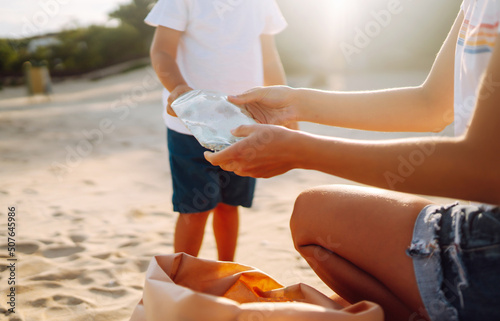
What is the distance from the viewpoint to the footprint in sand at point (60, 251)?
251 cm

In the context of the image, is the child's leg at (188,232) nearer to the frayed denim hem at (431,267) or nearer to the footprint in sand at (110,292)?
the footprint in sand at (110,292)

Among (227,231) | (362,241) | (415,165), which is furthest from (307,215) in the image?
(227,231)

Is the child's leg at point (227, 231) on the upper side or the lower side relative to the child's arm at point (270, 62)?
lower

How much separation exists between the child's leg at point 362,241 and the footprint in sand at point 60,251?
1639mm

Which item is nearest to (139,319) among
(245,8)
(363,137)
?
(245,8)

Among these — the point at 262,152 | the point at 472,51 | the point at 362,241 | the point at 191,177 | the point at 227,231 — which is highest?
the point at 472,51

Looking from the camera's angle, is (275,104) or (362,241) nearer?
(362,241)

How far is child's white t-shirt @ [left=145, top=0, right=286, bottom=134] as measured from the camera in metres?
2.17

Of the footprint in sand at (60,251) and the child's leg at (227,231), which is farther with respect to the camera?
A: the footprint in sand at (60,251)

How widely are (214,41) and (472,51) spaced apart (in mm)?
1330

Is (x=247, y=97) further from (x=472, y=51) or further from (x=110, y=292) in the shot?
(x=110, y=292)

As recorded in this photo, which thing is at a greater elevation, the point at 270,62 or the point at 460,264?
the point at 270,62

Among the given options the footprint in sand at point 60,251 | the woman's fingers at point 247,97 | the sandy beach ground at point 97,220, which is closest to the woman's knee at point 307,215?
the woman's fingers at point 247,97

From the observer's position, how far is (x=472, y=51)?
1.20 m
